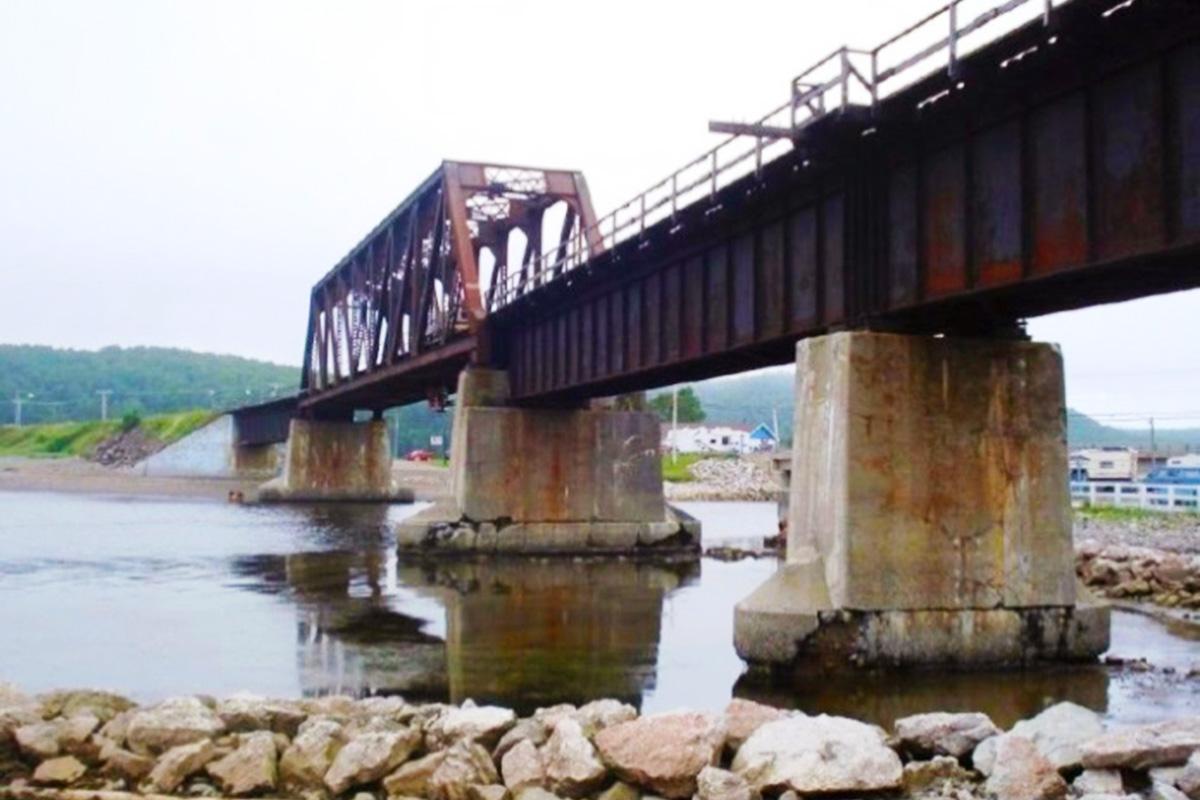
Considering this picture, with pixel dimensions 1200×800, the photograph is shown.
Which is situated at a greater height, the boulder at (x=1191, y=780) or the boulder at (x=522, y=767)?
the boulder at (x=1191, y=780)

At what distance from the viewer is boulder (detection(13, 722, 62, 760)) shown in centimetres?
1230

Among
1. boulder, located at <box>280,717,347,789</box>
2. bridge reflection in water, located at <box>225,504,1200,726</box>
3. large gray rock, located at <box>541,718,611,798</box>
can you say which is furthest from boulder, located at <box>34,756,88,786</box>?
bridge reflection in water, located at <box>225,504,1200,726</box>

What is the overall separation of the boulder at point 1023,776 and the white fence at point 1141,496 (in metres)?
40.7

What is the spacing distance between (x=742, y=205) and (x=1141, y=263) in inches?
448

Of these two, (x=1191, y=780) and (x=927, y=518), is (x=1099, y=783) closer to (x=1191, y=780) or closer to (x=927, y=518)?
(x=1191, y=780)

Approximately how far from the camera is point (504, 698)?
18.3 meters

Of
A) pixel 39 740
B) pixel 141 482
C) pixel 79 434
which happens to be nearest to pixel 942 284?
pixel 39 740

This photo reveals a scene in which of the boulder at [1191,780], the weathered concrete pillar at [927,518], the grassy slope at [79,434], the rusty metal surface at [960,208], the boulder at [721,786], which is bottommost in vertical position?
the boulder at [721,786]

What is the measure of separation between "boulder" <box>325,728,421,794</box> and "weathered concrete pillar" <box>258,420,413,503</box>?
82071 millimetres

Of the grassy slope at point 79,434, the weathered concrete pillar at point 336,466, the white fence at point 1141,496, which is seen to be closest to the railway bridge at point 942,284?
the white fence at point 1141,496

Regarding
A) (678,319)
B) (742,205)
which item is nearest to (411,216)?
(678,319)

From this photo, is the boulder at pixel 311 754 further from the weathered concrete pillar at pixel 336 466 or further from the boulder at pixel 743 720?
the weathered concrete pillar at pixel 336 466

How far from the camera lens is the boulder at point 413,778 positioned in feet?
38.5

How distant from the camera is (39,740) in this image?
12375 millimetres
